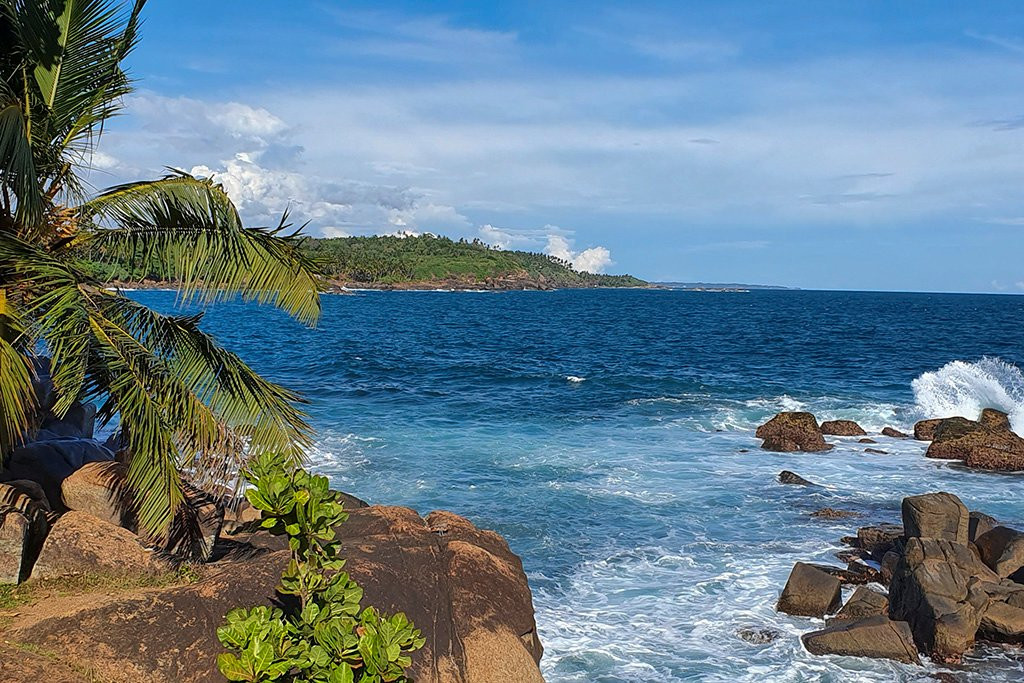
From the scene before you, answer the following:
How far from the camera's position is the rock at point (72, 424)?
16584 millimetres

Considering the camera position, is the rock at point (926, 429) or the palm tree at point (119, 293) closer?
the palm tree at point (119, 293)

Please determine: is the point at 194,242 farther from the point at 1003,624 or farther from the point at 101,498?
the point at 1003,624

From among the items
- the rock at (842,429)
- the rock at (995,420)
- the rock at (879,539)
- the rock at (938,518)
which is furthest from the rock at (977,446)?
the rock at (938,518)

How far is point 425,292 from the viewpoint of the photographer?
190 metres

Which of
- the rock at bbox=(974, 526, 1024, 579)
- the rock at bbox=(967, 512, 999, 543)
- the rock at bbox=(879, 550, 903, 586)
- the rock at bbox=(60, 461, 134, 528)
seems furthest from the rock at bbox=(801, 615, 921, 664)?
the rock at bbox=(60, 461, 134, 528)

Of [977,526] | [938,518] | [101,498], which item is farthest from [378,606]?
[977,526]

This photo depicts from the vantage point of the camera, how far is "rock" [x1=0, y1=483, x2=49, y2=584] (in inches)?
370

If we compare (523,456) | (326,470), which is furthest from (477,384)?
(326,470)

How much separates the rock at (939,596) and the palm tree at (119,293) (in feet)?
34.4

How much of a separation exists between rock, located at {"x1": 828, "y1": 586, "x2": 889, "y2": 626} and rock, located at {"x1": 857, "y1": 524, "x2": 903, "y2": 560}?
2.94 meters

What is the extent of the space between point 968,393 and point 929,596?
28.0 m

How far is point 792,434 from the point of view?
29.3 m

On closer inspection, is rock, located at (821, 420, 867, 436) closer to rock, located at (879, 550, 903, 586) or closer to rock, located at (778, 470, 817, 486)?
rock, located at (778, 470, 817, 486)

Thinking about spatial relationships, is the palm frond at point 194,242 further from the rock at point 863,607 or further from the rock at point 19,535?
the rock at point 863,607
